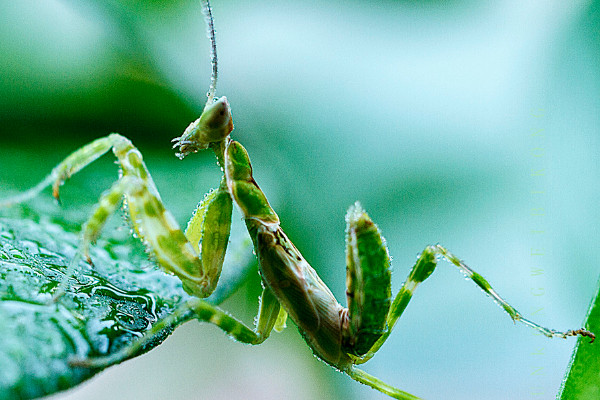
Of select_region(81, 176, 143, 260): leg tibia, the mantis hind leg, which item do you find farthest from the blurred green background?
select_region(81, 176, 143, 260): leg tibia

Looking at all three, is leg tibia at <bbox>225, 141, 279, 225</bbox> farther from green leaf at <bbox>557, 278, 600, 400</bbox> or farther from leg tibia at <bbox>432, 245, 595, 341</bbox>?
green leaf at <bbox>557, 278, 600, 400</bbox>

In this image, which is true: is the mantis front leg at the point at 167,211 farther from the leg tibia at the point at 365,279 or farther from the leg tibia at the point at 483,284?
the leg tibia at the point at 483,284

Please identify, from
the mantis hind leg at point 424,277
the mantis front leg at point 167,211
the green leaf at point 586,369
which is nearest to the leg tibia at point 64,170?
the mantis front leg at point 167,211

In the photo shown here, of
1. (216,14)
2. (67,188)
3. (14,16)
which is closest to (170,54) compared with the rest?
(216,14)

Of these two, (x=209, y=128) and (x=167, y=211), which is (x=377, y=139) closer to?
(x=209, y=128)

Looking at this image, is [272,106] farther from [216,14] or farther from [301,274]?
[301,274]

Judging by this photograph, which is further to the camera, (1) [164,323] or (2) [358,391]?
(2) [358,391]
